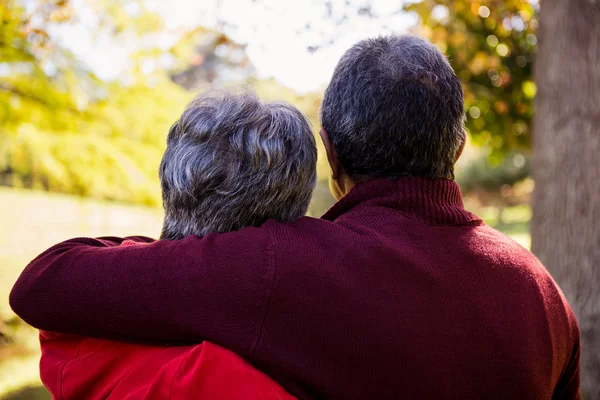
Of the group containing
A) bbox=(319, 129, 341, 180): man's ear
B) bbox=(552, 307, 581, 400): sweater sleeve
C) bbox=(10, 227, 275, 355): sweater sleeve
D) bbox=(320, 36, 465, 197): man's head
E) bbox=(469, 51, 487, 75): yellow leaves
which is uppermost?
bbox=(469, 51, 487, 75): yellow leaves

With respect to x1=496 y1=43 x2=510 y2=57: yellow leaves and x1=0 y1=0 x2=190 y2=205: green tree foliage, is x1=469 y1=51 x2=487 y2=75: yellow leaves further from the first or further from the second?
x1=0 y1=0 x2=190 y2=205: green tree foliage

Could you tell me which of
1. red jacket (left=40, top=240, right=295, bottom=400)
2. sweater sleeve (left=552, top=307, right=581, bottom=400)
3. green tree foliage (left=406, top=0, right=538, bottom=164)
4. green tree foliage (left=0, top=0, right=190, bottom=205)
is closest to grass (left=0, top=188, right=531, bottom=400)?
green tree foliage (left=406, top=0, right=538, bottom=164)

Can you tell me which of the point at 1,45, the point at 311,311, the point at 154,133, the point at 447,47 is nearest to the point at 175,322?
the point at 311,311

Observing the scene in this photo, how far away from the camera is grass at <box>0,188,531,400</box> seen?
8.35 m

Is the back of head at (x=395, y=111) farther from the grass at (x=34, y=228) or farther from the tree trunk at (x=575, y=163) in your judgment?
the grass at (x=34, y=228)

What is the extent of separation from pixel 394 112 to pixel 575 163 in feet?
9.23

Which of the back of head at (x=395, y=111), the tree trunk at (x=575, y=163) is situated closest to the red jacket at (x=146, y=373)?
the back of head at (x=395, y=111)

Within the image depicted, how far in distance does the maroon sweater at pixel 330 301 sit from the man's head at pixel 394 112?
11cm

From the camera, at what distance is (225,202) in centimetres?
163

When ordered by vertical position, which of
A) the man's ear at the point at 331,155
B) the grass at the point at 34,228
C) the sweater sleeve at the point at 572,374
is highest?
the man's ear at the point at 331,155

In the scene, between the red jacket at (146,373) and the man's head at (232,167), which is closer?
the red jacket at (146,373)

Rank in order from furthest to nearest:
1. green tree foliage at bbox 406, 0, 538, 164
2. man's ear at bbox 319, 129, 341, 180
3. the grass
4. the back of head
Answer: the grass
green tree foliage at bbox 406, 0, 538, 164
man's ear at bbox 319, 129, 341, 180
the back of head

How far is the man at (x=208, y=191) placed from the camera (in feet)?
5.10

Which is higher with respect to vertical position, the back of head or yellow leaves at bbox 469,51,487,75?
yellow leaves at bbox 469,51,487,75
